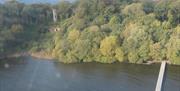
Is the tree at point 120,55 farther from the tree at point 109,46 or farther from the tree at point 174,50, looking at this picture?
the tree at point 174,50

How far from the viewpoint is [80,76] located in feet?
56.2

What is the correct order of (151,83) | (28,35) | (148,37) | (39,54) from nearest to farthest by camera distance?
(151,83)
(148,37)
(39,54)
(28,35)

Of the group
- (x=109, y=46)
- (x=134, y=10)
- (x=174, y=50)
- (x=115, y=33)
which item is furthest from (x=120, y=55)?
(x=134, y=10)

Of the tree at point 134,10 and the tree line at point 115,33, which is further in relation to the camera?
the tree at point 134,10

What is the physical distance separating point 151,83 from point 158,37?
390 cm

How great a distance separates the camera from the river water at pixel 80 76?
15656mm

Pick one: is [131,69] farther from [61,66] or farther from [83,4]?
[83,4]

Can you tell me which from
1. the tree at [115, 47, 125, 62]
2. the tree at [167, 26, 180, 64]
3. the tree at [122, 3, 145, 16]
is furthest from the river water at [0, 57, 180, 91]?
the tree at [122, 3, 145, 16]

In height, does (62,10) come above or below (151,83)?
above

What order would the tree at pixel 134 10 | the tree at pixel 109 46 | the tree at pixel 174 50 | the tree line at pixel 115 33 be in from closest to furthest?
the tree at pixel 174 50
the tree line at pixel 115 33
the tree at pixel 109 46
the tree at pixel 134 10

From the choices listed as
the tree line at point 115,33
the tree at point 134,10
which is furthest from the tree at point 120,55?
the tree at point 134,10

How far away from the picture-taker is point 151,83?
620 inches

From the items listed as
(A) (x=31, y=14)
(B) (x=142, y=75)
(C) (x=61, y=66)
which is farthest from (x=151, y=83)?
(A) (x=31, y=14)

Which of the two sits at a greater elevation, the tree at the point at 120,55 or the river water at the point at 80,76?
the tree at the point at 120,55
